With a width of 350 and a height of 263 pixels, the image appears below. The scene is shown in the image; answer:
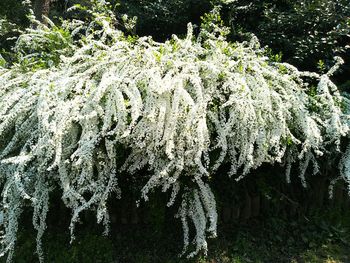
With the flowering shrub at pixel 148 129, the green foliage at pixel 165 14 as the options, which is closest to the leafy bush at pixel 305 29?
the green foliage at pixel 165 14

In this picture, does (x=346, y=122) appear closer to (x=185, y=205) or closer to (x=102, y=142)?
(x=185, y=205)

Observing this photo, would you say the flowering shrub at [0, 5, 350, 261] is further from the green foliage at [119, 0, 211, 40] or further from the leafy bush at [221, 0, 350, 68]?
the green foliage at [119, 0, 211, 40]

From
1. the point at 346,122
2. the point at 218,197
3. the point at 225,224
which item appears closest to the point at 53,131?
the point at 218,197

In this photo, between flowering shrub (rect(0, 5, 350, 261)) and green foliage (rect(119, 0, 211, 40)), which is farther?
green foliage (rect(119, 0, 211, 40))

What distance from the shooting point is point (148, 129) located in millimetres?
2986

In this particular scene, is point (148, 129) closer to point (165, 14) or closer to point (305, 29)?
point (305, 29)

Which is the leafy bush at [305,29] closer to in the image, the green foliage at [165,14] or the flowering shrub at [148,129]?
the green foliage at [165,14]

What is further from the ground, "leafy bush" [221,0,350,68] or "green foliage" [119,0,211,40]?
"green foliage" [119,0,211,40]

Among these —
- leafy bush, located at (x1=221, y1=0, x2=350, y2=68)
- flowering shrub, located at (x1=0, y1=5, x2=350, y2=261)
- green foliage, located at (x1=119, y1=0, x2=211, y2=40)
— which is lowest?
flowering shrub, located at (x1=0, y1=5, x2=350, y2=261)

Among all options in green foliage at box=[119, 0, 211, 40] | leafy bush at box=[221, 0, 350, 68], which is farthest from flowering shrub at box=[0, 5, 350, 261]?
green foliage at box=[119, 0, 211, 40]

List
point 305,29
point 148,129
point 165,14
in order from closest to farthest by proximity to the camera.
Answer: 1. point 148,129
2. point 305,29
3. point 165,14

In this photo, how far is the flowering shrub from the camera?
2.98m

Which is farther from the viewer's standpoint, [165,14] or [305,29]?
[165,14]

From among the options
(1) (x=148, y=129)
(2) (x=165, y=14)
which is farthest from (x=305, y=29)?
(1) (x=148, y=129)
